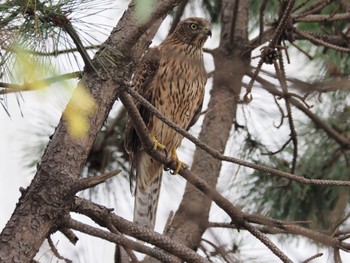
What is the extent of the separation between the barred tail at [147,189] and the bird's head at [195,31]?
2.73 feet

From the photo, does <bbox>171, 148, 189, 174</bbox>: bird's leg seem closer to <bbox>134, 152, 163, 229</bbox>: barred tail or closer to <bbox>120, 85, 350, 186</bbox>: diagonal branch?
<bbox>134, 152, 163, 229</bbox>: barred tail

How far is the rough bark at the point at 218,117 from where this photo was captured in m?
5.12

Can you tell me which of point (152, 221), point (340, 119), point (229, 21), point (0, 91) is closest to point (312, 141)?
point (340, 119)

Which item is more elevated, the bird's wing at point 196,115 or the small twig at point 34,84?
the bird's wing at point 196,115

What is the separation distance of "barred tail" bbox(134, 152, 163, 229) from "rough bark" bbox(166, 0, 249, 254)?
296 millimetres

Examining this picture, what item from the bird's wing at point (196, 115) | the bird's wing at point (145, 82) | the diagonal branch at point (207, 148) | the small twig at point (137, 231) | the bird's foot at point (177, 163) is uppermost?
the bird's wing at point (196, 115)

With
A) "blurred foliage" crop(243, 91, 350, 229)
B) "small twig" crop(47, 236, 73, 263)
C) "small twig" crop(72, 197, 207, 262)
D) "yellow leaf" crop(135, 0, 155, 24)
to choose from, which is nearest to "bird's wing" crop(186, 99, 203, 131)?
"blurred foliage" crop(243, 91, 350, 229)

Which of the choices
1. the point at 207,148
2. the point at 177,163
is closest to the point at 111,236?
the point at 207,148

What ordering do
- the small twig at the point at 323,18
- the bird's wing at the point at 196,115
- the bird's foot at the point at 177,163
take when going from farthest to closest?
the bird's wing at the point at 196,115, the small twig at the point at 323,18, the bird's foot at the point at 177,163

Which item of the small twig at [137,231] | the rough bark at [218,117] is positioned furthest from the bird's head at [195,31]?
the small twig at [137,231]

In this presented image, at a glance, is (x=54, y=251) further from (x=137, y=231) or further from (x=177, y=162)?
(x=177, y=162)

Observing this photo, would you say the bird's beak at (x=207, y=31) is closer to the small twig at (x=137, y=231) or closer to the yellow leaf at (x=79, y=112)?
the yellow leaf at (x=79, y=112)

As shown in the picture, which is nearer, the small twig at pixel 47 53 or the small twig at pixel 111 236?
the small twig at pixel 47 53

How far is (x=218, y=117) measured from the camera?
5.69 meters
